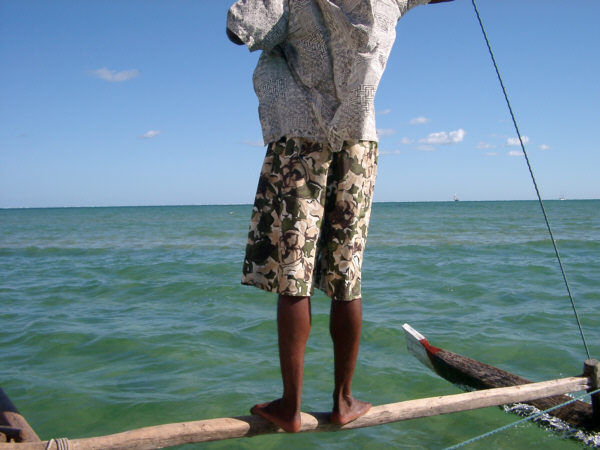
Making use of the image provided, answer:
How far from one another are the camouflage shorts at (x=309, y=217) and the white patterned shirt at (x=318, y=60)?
8cm

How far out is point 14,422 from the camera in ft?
7.16

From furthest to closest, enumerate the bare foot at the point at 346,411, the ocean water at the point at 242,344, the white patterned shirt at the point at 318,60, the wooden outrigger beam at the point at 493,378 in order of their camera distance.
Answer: the ocean water at the point at 242,344 < the wooden outrigger beam at the point at 493,378 < the bare foot at the point at 346,411 < the white patterned shirt at the point at 318,60

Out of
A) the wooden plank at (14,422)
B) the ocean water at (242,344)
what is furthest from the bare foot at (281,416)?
the ocean water at (242,344)

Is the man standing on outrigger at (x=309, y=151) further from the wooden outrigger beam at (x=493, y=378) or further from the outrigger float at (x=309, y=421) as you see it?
the wooden outrigger beam at (x=493, y=378)

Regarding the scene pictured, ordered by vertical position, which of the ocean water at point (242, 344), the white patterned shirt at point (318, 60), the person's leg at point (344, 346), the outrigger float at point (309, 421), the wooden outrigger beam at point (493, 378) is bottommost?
the ocean water at point (242, 344)

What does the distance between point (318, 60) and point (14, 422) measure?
190cm

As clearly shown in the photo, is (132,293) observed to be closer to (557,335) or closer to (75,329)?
(75,329)

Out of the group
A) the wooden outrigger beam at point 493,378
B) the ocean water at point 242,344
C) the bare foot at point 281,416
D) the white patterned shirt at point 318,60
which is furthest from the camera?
the ocean water at point 242,344

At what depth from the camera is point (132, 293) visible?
903cm

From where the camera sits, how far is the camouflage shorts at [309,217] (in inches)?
71.1

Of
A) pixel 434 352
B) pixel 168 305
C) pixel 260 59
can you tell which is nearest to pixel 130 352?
pixel 168 305

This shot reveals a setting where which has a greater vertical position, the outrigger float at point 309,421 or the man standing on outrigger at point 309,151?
the man standing on outrigger at point 309,151

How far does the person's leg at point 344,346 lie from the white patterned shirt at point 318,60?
1.97ft

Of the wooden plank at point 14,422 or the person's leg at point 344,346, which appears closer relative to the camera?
the person's leg at point 344,346
